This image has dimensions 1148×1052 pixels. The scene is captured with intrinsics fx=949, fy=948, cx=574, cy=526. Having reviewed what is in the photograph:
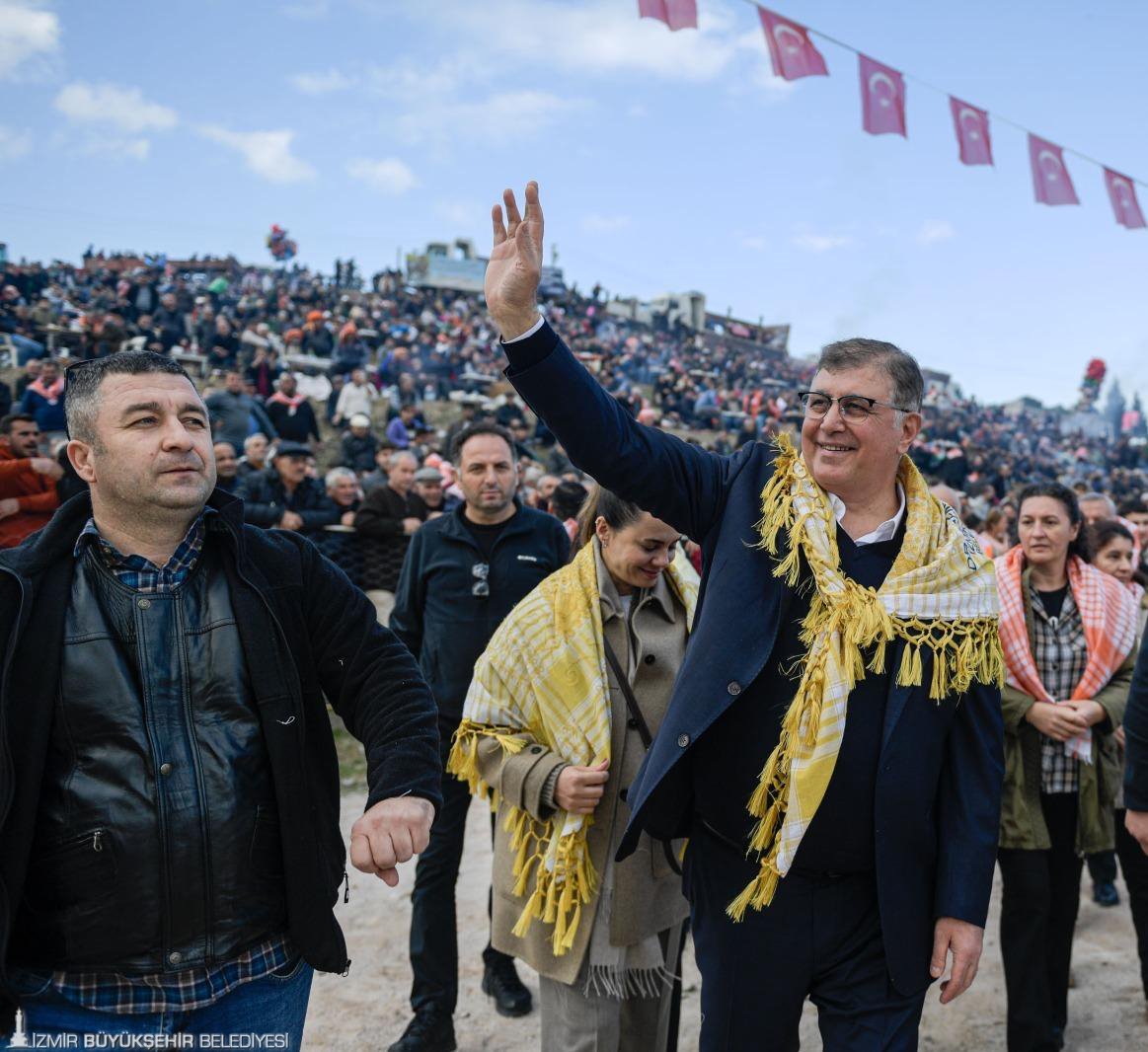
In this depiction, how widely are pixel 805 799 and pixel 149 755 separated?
4.50 ft

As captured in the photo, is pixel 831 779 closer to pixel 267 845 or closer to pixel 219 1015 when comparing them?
pixel 267 845

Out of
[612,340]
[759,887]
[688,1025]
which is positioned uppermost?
[612,340]

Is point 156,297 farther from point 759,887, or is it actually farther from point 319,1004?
point 759,887

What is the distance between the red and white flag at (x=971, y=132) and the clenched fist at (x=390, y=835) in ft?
29.9

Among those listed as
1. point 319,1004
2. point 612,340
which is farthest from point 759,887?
point 612,340

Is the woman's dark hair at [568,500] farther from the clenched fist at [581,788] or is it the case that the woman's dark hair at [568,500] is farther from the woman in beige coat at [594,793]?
the clenched fist at [581,788]

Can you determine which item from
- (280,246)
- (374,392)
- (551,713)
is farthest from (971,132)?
(280,246)

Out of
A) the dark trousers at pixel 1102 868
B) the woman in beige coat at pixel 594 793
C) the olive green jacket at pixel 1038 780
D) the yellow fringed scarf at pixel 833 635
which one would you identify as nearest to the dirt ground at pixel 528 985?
the dark trousers at pixel 1102 868

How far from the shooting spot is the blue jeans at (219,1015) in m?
1.79

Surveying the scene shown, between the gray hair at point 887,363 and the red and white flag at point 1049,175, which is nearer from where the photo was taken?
the gray hair at point 887,363

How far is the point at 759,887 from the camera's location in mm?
2213

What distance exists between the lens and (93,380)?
2.02m

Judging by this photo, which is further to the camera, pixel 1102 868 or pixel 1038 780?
pixel 1102 868

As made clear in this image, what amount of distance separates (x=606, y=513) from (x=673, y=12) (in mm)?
5374
